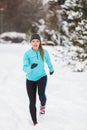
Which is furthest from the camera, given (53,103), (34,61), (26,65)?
(53,103)

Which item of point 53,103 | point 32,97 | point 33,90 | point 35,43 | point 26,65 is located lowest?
point 53,103

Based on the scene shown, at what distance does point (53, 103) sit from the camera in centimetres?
1088

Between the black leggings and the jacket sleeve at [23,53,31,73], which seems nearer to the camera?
the jacket sleeve at [23,53,31,73]

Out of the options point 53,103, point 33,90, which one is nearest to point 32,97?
point 33,90

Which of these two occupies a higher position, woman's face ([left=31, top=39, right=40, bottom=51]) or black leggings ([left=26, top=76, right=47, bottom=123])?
woman's face ([left=31, top=39, right=40, bottom=51])

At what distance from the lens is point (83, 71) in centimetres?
1655

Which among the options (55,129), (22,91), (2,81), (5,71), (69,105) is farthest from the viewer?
(5,71)

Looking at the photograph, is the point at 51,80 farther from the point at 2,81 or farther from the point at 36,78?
the point at 36,78

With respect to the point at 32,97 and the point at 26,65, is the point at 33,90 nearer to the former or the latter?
the point at 32,97

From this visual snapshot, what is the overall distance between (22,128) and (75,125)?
0.94m

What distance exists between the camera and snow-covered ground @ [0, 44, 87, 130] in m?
8.70

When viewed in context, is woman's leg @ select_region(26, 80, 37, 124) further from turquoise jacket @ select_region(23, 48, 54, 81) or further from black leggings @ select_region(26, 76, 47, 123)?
turquoise jacket @ select_region(23, 48, 54, 81)

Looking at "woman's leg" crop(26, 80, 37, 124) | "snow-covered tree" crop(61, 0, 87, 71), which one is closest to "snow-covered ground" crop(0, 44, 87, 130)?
"woman's leg" crop(26, 80, 37, 124)

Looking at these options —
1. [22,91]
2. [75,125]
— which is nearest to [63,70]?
[22,91]
